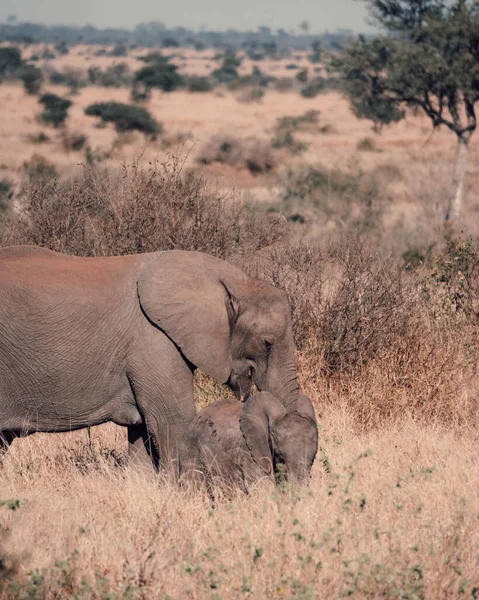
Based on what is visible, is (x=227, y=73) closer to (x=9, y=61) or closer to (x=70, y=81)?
(x=9, y=61)

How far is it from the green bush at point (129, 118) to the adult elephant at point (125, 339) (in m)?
36.2

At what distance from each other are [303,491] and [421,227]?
47.1 feet

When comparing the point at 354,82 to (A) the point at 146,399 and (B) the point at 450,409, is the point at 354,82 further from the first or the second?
(A) the point at 146,399

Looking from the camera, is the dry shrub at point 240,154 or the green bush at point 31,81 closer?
the dry shrub at point 240,154

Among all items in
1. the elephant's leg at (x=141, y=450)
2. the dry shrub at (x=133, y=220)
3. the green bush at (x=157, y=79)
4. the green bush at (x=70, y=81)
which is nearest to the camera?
the elephant's leg at (x=141, y=450)

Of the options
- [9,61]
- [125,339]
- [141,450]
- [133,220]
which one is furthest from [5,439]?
[9,61]

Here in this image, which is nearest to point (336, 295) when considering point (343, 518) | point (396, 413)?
point (396, 413)

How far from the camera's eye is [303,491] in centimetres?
575

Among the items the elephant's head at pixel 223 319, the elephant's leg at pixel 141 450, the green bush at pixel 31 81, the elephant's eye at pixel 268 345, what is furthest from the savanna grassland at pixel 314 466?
the green bush at pixel 31 81

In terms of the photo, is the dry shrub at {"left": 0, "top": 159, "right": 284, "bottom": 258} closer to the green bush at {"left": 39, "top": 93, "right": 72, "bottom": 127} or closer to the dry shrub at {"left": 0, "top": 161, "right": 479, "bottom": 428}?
the dry shrub at {"left": 0, "top": 161, "right": 479, "bottom": 428}

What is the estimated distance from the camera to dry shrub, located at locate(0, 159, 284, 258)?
30.5 feet

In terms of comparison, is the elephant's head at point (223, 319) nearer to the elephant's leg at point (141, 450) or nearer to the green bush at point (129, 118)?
the elephant's leg at point (141, 450)

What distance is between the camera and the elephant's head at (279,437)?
6.05 meters

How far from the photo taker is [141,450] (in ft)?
21.5
